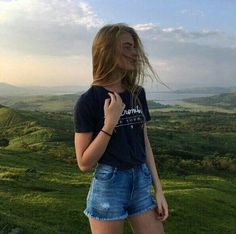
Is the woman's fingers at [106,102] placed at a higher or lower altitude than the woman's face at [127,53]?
lower

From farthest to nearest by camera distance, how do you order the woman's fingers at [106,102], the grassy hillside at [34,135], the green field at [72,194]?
1. the grassy hillside at [34,135]
2. the green field at [72,194]
3. the woman's fingers at [106,102]

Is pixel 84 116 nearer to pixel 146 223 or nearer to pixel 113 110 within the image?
pixel 113 110

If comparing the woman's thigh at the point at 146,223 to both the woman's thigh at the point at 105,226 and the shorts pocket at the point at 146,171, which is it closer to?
the woman's thigh at the point at 105,226

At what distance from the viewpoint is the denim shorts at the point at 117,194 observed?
19.7 ft

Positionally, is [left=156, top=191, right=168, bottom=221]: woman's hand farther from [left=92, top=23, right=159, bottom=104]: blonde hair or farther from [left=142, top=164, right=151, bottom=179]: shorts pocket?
[left=92, top=23, right=159, bottom=104]: blonde hair

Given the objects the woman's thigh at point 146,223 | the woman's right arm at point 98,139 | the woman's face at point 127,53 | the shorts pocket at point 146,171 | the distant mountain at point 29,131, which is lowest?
the distant mountain at point 29,131

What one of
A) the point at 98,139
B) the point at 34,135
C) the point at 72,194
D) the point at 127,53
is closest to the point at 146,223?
the point at 98,139

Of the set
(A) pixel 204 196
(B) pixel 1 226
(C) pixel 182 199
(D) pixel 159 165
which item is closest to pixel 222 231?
(C) pixel 182 199

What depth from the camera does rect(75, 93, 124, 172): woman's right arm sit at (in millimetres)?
5840

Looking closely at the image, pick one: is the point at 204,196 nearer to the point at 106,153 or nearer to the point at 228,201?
the point at 228,201

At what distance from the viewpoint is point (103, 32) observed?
630cm

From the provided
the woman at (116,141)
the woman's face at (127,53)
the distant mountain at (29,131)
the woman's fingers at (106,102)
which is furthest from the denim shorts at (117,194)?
the distant mountain at (29,131)

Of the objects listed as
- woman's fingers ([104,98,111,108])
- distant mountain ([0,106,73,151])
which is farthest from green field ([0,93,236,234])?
woman's fingers ([104,98,111,108])

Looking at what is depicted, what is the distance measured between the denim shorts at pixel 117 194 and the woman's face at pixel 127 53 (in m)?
1.34
